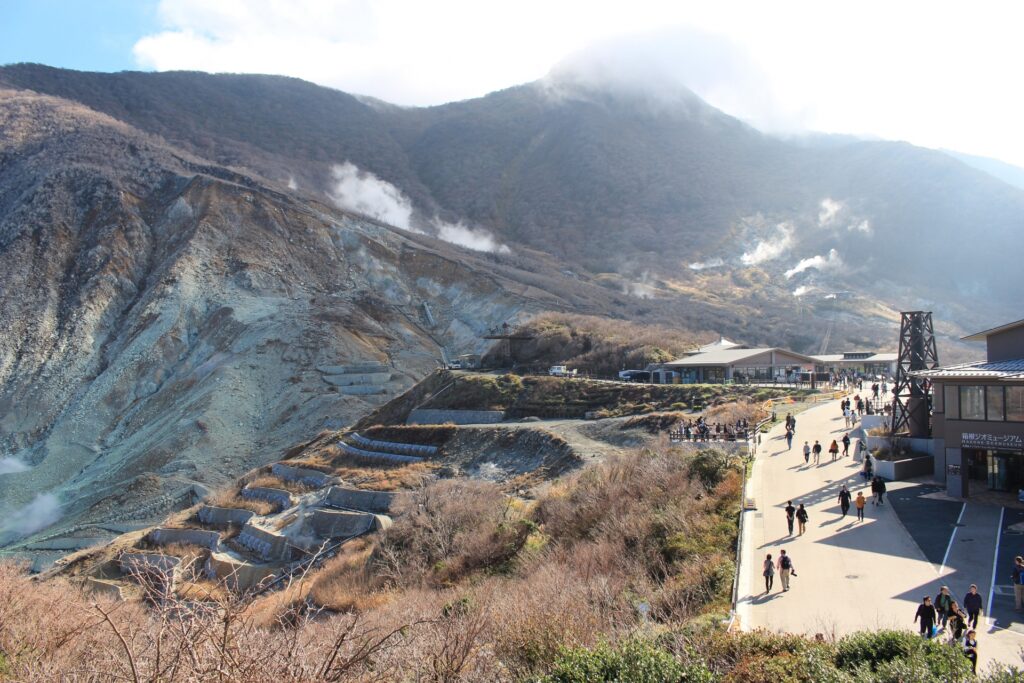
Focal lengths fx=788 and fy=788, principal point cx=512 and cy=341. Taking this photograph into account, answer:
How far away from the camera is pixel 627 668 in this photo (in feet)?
31.6

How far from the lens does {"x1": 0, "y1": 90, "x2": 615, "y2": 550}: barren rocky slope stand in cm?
5378

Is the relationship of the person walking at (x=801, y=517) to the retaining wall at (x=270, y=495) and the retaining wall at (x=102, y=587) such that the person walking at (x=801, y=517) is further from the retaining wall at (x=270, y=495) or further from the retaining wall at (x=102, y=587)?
the retaining wall at (x=270, y=495)

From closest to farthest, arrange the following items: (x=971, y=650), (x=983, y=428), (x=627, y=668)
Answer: (x=627, y=668) → (x=971, y=650) → (x=983, y=428)

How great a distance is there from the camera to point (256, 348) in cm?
6769

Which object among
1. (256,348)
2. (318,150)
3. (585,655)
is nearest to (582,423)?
(585,655)

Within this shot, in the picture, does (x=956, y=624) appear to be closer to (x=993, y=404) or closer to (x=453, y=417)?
(x=993, y=404)

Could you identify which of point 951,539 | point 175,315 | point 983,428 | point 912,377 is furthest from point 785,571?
point 175,315

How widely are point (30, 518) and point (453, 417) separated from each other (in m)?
26.4

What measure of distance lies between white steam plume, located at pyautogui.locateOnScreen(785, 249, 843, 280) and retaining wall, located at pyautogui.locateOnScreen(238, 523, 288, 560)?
11352 cm

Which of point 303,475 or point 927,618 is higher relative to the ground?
point 927,618

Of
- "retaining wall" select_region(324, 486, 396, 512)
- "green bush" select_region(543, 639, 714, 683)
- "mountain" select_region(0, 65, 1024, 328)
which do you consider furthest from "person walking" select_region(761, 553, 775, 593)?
"mountain" select_region(0, 65, 1024, 328)

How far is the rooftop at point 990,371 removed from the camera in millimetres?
21125

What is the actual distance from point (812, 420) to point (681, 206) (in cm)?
13032

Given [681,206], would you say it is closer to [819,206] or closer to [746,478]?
[819,206]
